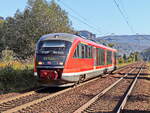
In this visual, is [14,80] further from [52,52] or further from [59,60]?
[59,60]

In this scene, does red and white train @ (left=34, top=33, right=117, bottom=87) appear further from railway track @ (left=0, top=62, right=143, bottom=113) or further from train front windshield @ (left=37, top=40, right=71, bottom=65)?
railway track @ (left=0, top=62, right=143, bottom=113)

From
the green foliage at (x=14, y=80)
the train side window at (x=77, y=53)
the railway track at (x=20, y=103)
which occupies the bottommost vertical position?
the railway track at (x=20, y=103)

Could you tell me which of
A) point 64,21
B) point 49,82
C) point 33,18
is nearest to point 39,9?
point 33,18

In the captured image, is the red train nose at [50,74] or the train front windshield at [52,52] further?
the train front windshield at [52,52]

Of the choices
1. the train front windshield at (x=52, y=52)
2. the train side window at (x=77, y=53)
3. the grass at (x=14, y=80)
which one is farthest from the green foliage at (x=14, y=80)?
the train side window at (x=77, y=53)

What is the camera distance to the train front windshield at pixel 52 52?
37.3 feet

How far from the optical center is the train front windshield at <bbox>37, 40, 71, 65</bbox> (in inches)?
447

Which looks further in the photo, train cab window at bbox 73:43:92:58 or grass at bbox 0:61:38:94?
grass at bbox 0:61:38:94

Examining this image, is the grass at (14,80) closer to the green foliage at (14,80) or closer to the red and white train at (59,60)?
the green foliage at (14,80)

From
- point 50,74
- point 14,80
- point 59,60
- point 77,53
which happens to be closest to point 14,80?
point 14,80

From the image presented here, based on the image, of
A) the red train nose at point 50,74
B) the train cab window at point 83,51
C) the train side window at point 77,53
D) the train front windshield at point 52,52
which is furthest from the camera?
the train cab window at point 83,51

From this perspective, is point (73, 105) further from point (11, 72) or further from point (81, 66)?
point (11, 72)

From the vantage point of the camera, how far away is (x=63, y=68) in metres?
11.2

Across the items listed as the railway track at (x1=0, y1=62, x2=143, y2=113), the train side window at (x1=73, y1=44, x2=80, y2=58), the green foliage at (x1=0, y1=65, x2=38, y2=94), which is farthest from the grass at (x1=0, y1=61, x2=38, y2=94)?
the train side window at (x1=73, y1=44, x2=80, y2=58)
